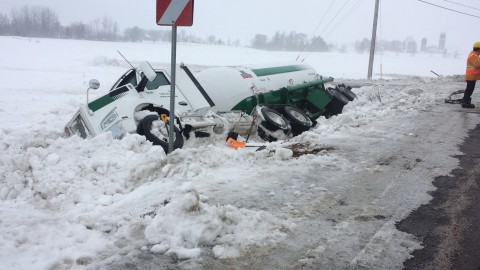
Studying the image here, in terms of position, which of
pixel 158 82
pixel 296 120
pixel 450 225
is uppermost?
pixel 158 82

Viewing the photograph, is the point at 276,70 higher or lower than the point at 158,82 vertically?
higher

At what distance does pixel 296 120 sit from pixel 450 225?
5.96 meters

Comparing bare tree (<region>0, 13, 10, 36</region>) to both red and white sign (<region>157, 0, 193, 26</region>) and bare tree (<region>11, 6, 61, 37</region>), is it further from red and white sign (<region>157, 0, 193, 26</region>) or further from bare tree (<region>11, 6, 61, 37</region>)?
red and white sign (<region>157, 0, 193, 26</region>)

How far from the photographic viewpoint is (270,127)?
9.16 meters

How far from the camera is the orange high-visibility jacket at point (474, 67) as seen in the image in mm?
12430

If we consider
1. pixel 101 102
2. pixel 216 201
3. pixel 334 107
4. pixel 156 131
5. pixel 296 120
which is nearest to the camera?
pixel 216 201

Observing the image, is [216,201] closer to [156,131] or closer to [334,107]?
[156,131]

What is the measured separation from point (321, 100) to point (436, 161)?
5.95 meters

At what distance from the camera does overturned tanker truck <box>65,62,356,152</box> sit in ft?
25.5

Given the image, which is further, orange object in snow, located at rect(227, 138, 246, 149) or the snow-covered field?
orange object in snow, located at rect(227, 138, 246, 149)

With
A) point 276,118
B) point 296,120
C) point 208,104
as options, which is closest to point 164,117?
point 208,104

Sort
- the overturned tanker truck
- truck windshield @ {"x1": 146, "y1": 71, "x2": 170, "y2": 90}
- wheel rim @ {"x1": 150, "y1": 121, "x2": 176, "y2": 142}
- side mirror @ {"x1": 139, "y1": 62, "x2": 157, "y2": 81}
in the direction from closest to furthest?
1. wheel rim @ {"x1": 150, "y1": 121, "x2": 176, "y2": 142}
2. the overturned tanker truck
3. side mirror @ {"x1": 139, "y1": 62, "x2": 157, "y2": 81}
4. truck windshield @ {"x1": 146, "y1": 71, "x2": 170, "y2": 90}

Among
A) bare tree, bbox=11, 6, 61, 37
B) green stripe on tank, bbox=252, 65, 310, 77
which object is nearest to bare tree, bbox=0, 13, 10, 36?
bare tree, bbox=11, 6, 61, 37

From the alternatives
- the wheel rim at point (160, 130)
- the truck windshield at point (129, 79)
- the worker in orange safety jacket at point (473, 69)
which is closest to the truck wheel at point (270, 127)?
the wheel rim at point (160, 130)
